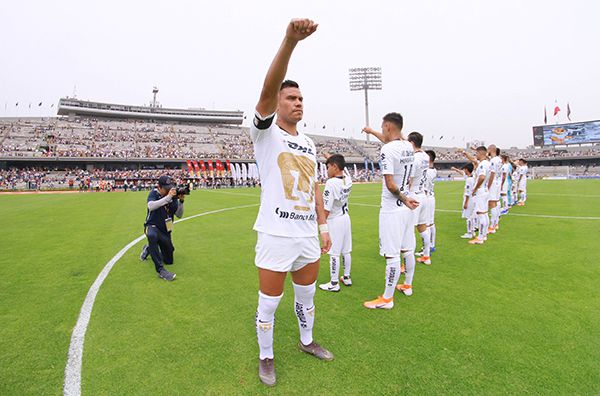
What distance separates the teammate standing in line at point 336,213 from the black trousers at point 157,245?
311 cm

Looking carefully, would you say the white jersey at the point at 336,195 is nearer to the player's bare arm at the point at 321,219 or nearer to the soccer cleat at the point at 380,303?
the soccer cleat at the point at 380,303

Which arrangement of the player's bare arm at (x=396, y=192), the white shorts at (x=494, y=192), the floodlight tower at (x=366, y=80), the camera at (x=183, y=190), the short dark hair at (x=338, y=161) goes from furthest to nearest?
1. the floodlight tower at (x=366, y=80)
2. the white shorts at (x=494, y=192)
3. the camera at (x=183, y=190)
4. the short dark hair at (x=338, y=161)
5. the player's bare arm at (x=396, y=192)

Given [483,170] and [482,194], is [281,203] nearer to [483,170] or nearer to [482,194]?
[483,170]

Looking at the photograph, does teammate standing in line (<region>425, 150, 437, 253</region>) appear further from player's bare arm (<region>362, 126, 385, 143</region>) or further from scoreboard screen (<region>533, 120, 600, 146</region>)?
scoreboard screen (<region>533, 120, 600, 146</region>)

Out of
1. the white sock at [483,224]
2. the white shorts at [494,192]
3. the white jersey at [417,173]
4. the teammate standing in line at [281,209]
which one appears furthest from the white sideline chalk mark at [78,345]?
the white shorts at [494,192]

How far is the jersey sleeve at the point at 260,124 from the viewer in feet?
8.11

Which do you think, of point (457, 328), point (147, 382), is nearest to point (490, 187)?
point (457, 328)

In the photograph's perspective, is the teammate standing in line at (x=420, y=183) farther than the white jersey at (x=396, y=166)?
Yes

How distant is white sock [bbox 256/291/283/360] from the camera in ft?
9.55

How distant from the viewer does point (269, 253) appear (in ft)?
9.16

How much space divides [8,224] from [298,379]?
13.8 meters

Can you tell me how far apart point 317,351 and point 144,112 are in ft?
302

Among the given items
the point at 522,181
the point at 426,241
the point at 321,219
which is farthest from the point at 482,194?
the point at 522,181

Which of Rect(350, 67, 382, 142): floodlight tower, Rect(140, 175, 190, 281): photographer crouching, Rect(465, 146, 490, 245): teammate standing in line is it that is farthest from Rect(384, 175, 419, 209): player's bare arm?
Rect(350, 67, 382, 142): floodlight tower
